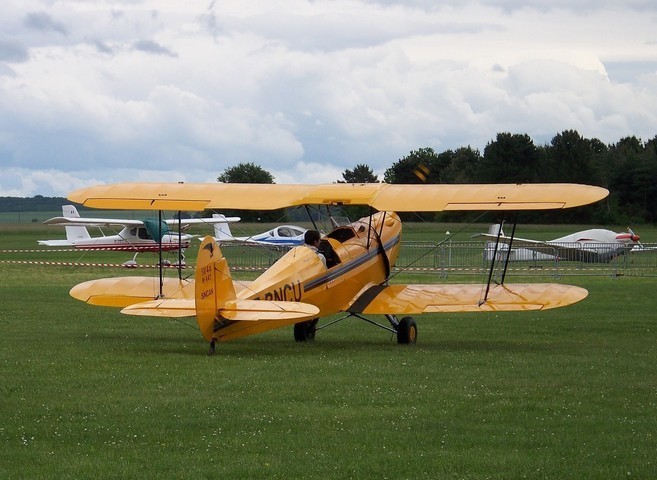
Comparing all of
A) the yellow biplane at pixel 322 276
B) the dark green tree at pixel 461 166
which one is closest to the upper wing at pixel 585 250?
the yellow biplane at pixel 322 276

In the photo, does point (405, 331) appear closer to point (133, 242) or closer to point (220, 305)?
point (220, 305)

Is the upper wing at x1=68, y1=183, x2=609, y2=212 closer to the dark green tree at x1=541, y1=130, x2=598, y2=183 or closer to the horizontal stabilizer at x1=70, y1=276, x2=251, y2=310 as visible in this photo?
the horizontal stabilizer at x1=70, y1=276, x2=251, y2=310

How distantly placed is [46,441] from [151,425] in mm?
910

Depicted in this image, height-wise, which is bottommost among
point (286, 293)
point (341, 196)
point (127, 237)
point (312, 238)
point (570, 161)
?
point (286, 293)

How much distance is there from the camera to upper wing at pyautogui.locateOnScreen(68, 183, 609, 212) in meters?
13.7

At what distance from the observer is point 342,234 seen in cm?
1566

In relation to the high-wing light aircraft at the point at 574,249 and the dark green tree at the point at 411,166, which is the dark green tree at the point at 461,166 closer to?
the dark green tree at the point at 411,166

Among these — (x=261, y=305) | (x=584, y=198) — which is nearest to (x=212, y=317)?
(x=261, y=305)

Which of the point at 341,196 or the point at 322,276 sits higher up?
the point at 341,196

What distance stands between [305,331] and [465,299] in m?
2.27

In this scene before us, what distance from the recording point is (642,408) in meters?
9.82

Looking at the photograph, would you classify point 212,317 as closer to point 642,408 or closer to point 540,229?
point 642,408

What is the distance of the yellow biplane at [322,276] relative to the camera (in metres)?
12.9

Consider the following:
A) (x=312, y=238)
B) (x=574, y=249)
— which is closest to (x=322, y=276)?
(x=312, y=238)
